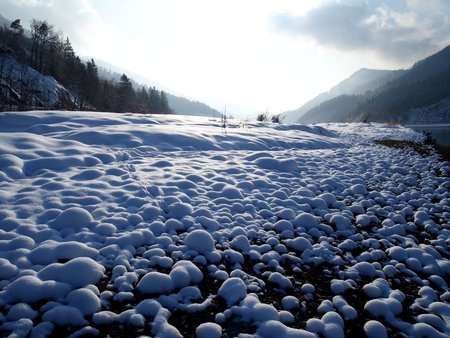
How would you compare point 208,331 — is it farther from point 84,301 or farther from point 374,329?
point 374,329

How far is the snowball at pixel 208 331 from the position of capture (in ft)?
4.09

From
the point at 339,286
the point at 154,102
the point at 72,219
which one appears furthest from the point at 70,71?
the point at 339,286

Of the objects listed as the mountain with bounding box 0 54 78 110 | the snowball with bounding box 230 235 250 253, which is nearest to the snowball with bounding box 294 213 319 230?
the snowball with bounding box 230 235 250 253

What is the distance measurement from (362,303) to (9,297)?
2346 mm

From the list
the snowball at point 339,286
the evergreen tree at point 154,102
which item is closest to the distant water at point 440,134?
the snowball at point 339,286

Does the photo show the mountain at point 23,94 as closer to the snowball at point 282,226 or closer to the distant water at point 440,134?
the snowball at point 282,226

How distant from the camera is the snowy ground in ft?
4.50

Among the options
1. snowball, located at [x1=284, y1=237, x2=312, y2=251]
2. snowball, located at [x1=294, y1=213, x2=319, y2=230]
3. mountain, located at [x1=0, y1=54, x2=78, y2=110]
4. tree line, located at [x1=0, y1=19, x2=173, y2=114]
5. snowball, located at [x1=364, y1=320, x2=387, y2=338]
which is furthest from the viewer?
tree line, located at [x1=0, y1=19, x2=173, y2=114]

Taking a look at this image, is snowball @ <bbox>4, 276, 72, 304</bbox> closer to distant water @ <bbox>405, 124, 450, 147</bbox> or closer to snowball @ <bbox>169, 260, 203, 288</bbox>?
snowball @ <bbox>169, 260, 203, 288</bbox>

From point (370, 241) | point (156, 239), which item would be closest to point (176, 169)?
point (156, 239)

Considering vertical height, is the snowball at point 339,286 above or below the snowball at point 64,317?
below

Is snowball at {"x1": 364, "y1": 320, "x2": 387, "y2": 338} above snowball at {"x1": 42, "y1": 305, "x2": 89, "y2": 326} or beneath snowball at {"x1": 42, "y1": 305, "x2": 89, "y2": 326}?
beneath

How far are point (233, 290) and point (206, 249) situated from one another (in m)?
0.53

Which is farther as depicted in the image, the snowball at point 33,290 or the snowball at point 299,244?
the snowball at point 299,244
